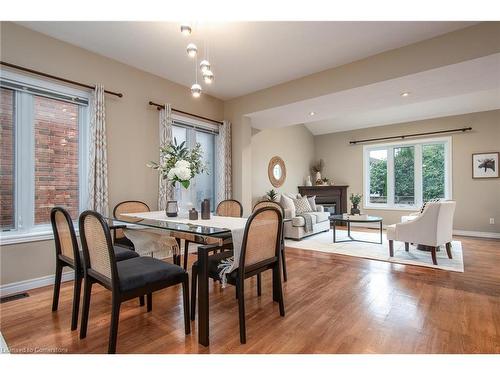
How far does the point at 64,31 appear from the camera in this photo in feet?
9.11

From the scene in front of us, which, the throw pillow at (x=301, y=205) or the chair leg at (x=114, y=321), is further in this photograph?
the throw pillow at (x=301, y=205)

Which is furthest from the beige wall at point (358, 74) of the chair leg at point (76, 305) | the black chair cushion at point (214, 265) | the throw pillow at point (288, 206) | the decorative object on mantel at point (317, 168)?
the decorative object on mantel at point (317, 168)

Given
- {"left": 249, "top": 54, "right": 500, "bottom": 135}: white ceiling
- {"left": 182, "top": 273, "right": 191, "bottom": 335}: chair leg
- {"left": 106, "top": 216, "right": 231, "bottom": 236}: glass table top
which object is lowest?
{"left": 182, "top": 273, "right": 191, "bottom": 335}: chair leg

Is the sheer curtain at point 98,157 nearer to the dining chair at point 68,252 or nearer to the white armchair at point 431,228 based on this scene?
the dining chair at point 68,252

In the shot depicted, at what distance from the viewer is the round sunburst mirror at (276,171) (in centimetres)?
645

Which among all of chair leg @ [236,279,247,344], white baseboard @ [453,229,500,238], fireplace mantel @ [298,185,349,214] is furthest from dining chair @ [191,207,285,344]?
white baseboard @ [453,229,500,238]

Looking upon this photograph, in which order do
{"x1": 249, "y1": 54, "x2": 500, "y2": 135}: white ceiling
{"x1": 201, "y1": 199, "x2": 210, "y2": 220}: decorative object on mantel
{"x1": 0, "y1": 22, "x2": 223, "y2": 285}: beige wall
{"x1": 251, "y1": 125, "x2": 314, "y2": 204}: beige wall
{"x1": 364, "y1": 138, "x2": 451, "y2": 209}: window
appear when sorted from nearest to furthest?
1. {"x1": 201, "y1": 199, "x2": 210, "y2": 220}: decorative object on mantel
2. {"x1": 0, "y1": 22, "x2": 223, "y2": 285}: beige wall
3. {"x1": 249, "y1": 54, "x2": 500, "y2": 135}: white ceiling
4. {"x1": 251, "y1": 125, "x2": 314, "y2": 204}: beige wall
5. {"x1": 364, "y1": 138, "x2": 451, "y2": 209}: window

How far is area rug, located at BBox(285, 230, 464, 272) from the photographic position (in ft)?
11.8

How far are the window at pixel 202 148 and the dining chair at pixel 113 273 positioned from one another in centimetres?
245

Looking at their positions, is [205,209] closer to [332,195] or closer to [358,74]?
[358,74]

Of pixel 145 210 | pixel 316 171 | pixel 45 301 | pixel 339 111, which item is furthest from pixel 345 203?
pixel 45 301

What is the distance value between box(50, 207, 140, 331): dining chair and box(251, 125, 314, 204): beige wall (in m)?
4.00

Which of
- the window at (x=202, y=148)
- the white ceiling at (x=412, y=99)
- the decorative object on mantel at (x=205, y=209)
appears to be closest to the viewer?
the decorative object on mantel at (x=205, y=209)

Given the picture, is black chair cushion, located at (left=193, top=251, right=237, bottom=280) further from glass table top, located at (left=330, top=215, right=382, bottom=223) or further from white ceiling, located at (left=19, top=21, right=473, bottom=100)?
glass table top, located at (left=330, top=215, right=382, bottom=223)
